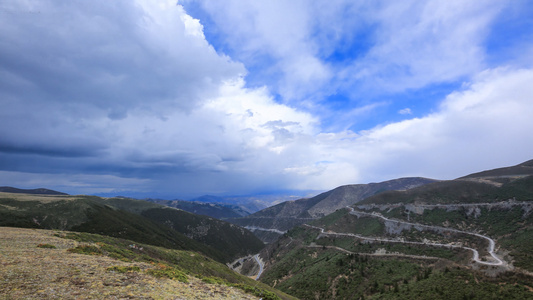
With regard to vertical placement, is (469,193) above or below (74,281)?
below

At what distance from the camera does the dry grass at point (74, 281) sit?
1315 centimetres

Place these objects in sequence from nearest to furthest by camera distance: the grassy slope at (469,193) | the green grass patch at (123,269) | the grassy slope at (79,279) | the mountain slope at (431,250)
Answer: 1. the grassy slope at (79,279)
2. the green grass patch at (123,269)
3. the mountain slope at (431,250)
4. the grassy slope at (469,193)

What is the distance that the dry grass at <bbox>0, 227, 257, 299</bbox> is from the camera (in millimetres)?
13148

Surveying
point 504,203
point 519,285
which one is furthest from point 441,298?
point 504,203

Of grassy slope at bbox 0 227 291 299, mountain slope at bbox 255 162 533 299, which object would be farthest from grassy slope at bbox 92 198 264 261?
grassy slope at bbox 0 227 291 299

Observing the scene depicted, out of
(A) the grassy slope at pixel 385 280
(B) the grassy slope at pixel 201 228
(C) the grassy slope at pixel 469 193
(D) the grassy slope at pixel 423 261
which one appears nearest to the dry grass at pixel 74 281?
(A) the grassy slope at pixel 385 280

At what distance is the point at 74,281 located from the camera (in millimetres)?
15141

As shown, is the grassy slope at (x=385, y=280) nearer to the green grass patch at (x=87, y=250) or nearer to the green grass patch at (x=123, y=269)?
the green grass patch at (x=123, y=269)

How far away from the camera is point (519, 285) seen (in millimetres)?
29391

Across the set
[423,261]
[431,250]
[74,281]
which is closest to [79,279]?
[74,281]

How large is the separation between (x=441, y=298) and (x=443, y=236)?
51.7 metres

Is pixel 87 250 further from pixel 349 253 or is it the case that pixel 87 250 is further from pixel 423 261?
pixel 349 253

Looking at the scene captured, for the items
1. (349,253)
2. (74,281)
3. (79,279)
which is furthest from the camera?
(349,253)

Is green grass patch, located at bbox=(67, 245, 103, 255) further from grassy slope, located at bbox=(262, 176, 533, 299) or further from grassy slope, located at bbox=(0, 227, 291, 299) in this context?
grassy slope, located at bbox=(262, 176, 533, 299)
